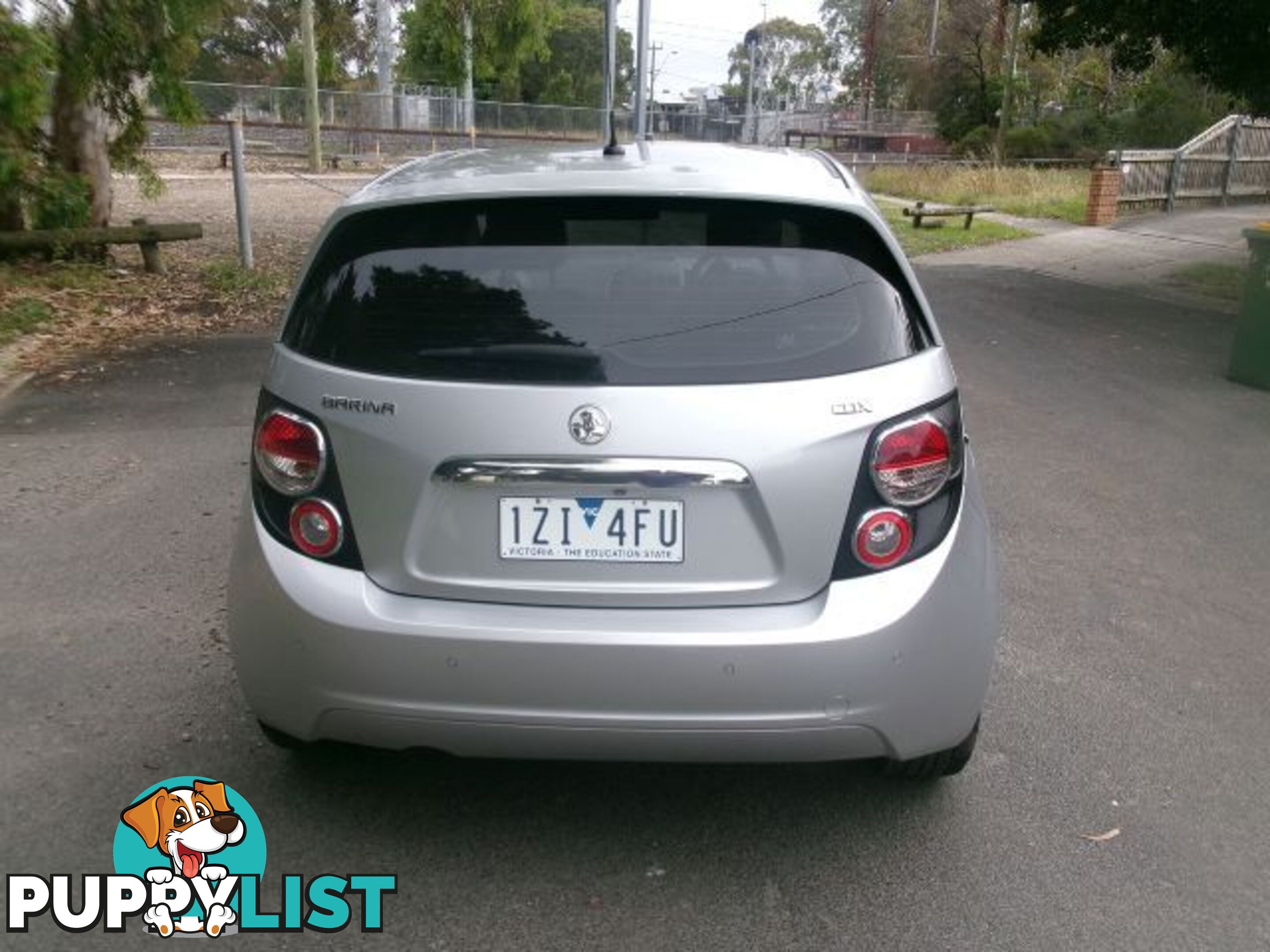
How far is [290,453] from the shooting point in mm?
2680

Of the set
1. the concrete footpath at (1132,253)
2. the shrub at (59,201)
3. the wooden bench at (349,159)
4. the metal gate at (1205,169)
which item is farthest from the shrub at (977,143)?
the shrub at (59,201)

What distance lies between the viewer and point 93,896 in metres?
2.73

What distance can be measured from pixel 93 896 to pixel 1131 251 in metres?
16.9

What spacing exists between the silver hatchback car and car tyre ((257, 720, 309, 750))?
0.19 meters

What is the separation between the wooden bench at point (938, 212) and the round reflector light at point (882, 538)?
17.7 metres

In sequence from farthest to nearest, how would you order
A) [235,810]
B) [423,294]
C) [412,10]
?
[412,10]
[235,810]
[423,294]

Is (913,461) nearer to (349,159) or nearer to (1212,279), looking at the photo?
(1212,279)

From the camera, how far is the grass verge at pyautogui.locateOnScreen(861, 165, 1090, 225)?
23.0 meters

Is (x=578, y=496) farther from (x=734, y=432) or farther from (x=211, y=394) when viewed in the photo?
(x=211, y=394)

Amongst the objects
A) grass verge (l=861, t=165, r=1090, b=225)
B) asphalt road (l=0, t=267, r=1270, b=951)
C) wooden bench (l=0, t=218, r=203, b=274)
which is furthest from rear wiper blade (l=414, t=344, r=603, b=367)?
grass verge (l=861, t=165, r=1090, b=225)

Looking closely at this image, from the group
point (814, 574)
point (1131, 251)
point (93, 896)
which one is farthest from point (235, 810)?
point (1131, 251)

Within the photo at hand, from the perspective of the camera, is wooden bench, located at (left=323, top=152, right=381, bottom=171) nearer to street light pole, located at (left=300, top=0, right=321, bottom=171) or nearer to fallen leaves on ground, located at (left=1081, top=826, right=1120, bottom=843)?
street light pole, located at (left=300, top=0, right=321, bottom=171)

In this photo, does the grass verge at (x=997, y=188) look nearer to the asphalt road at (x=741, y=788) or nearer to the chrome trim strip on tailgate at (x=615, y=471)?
the asphalt road at (x=741, y=788)

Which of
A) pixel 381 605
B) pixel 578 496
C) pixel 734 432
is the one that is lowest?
pixel 381 605
